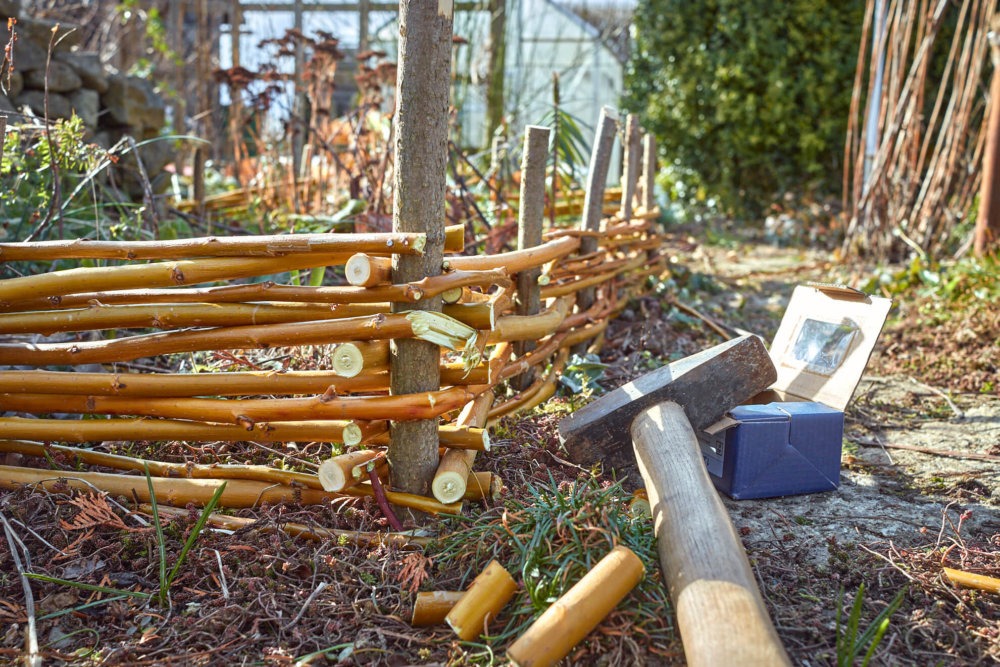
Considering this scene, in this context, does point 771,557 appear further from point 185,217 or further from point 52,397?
point 185,217

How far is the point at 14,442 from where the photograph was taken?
237 centimetres

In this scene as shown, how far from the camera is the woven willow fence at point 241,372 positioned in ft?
6.81

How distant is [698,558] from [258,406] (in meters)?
1.19

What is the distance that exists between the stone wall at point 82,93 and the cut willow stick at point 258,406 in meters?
2.30

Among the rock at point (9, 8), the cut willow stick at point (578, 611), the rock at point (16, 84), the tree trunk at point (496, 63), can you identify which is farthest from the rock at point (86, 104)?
the cut willow stick at point (578, 611)

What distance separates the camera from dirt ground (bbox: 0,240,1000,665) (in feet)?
5.60

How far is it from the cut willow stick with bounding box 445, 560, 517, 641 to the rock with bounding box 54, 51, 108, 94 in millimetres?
4310

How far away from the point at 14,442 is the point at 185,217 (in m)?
2.23

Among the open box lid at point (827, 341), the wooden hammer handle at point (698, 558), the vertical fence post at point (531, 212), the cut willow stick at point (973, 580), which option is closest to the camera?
the wooden hammer handle at point (698, 558)

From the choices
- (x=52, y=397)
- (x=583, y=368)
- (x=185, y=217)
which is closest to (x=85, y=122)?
(x=185, y=217)

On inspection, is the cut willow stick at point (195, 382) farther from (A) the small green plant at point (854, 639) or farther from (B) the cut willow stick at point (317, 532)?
(A) the small green plant at point (854, 639)

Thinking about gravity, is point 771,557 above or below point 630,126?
below

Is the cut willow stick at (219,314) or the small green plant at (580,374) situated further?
the small green plant at (580,374)

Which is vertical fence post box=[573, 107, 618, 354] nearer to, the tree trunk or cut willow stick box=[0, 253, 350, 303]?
cut willow stick box=[0, 253, 350, 303]
